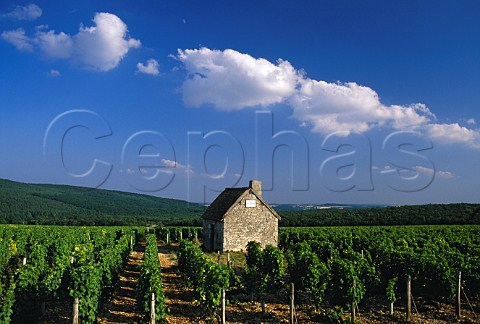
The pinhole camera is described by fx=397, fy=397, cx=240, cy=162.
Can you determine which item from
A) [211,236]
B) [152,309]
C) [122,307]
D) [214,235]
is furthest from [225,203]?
[152,309]

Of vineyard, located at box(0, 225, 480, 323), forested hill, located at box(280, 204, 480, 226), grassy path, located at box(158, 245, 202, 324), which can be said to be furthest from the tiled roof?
forested hill, located at box(280, 204, 480, 226)

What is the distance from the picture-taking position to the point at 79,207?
5453 inches

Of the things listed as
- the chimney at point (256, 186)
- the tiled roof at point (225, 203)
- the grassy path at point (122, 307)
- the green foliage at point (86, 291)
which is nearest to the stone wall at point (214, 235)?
the tiled roof at point (225, 203)

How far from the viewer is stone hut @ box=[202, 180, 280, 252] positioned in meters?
29.9

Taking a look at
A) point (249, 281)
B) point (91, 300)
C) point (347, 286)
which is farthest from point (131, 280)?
point (347, 286)

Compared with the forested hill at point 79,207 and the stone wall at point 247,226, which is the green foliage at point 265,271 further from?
the forested hill at point 79,207

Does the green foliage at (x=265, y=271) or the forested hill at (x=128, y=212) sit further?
the forested hill at (x=128, y=212)

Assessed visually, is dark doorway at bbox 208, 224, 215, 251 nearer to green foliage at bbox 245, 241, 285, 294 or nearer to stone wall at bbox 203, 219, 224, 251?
stone wall at bbox 203, 219, 224, 251

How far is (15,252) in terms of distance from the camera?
25.8 metres

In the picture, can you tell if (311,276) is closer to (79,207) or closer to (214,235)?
(214,235)

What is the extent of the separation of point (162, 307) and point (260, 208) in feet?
61.8

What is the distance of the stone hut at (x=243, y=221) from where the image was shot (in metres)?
29.9

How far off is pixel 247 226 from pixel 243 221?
535 millimetres

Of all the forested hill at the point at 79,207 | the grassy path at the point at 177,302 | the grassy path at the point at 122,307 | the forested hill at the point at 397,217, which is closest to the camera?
the grassy path at the point at 122,307
